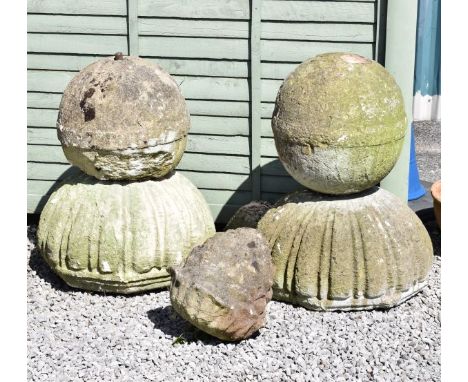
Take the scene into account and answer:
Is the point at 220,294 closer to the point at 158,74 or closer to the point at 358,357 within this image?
the point at 358,357

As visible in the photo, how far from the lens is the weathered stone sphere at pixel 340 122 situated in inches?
192

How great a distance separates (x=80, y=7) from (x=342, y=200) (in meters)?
2.44

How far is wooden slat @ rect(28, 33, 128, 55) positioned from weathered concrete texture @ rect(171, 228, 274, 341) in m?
1.90

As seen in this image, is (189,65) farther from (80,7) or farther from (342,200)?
(342,200)

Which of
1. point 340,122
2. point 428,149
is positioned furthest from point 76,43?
point 428,149

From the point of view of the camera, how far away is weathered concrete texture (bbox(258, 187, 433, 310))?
16.5 feet

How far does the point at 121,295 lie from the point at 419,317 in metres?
1.98

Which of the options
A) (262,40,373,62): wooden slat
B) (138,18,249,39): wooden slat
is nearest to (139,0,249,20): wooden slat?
(138,18,249,39): wooden slat

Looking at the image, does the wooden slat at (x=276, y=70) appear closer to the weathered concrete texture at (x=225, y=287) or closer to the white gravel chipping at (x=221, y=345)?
the weathered concrete texture at (x=225, y=287)

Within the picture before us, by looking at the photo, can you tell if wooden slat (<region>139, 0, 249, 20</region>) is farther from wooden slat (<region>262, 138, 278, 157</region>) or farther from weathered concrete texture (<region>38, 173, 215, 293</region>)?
weathered concrete texture (<region>38, 173, 215, 293</region>)

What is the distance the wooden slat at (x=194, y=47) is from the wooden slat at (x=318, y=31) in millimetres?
218

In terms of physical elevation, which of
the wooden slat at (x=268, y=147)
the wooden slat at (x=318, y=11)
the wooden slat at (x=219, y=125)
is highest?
the wooden slat at (x=318, y=11)

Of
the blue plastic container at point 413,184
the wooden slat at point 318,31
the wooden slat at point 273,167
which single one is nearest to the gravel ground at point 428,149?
the blue plastic container at point 413,184

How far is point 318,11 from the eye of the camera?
5.71m
